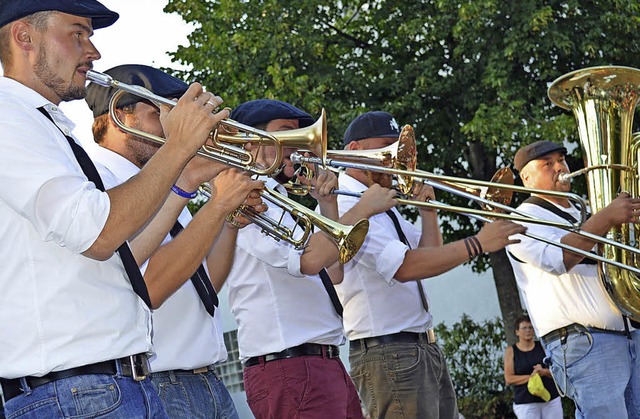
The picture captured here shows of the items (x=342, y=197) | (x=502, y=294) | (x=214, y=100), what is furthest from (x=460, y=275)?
(x=214, y=100)

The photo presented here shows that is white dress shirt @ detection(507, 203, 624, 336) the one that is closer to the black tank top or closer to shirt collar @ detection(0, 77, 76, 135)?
shirt collar @ detection(0, 77, 76, 135)

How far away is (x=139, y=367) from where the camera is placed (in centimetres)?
291

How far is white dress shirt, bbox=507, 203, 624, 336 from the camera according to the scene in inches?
225

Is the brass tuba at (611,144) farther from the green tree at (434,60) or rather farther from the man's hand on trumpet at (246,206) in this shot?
the green tree at (434,60)

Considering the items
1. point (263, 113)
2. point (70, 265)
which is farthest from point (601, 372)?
point (70, 265)

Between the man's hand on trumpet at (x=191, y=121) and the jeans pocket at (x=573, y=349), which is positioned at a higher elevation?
the man's hand on trumpet at (x=191, y=121)

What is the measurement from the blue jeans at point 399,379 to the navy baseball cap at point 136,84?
80.4 inches

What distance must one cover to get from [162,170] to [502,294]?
10.6 metres

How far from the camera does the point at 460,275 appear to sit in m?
16.7

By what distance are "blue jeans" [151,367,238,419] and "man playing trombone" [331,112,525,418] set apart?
1.54 metres

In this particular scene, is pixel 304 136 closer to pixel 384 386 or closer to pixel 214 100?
pixel 214 100

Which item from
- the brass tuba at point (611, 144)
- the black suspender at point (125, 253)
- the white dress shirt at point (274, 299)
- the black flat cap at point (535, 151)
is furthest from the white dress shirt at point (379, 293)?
the black suspender at point (125, 253)

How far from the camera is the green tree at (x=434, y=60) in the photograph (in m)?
11.8

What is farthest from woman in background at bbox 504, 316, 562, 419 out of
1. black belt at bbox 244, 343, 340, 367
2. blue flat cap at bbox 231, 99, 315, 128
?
blue flat cap at bbox 231, 99, 315, 128
